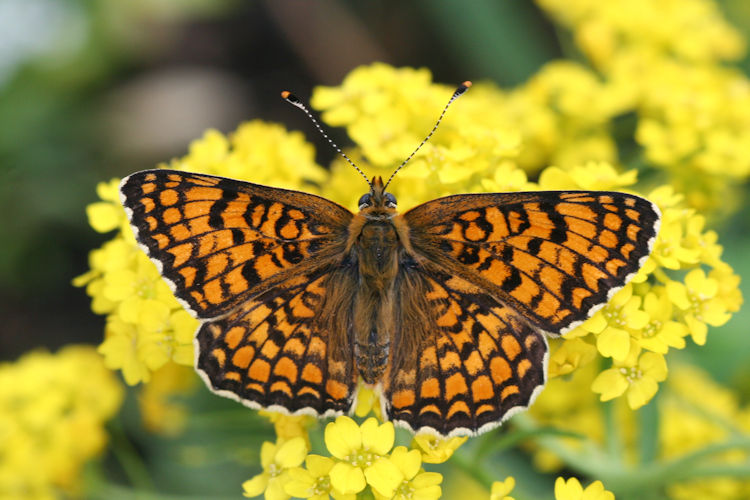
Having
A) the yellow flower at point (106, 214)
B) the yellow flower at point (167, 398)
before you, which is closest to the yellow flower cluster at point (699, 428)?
the yellow flower at point (167, 398)

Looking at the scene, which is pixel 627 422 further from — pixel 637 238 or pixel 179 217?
pixel 179 217

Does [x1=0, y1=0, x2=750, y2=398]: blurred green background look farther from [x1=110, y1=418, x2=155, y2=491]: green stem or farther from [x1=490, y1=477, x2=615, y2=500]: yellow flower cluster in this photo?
[x1=490, y1=477, x2=615, y2=500]: yellow flower cluster

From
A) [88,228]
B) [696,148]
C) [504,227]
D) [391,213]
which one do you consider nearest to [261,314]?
[391,213]

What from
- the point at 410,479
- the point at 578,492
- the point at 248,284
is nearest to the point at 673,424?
the point at 578,492

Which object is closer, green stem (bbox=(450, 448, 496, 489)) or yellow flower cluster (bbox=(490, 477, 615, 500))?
yellow flower cluster (bbox=(490, 477, 615, 500))

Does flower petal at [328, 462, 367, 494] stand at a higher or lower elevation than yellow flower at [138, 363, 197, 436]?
lower

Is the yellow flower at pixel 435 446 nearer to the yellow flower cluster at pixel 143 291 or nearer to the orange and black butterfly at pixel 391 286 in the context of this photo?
the orange and black butterfly at pixel 391 286

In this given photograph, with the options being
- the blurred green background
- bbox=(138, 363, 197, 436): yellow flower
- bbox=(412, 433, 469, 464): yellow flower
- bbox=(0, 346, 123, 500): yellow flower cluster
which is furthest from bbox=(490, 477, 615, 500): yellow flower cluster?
the blurred green background
